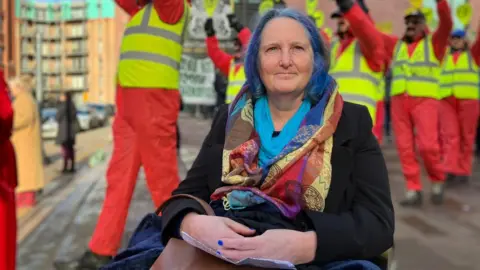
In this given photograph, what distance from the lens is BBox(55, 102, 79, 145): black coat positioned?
937 centimetres

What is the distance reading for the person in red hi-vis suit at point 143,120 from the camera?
3002mm

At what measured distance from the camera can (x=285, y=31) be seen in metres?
1.67

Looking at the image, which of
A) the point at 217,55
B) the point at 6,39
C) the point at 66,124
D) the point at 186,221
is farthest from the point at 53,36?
the point at 186,221

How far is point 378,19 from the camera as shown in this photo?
463 centimetres

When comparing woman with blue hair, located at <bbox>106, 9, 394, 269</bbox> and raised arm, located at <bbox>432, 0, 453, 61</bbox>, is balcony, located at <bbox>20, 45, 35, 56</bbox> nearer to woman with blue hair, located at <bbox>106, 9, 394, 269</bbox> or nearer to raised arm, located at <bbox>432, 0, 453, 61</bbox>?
raised arm, located at <bbox>432, 0, 453, 61</bbox>

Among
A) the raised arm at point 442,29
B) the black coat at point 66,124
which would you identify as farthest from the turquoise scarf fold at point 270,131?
the black coat at point 66,124

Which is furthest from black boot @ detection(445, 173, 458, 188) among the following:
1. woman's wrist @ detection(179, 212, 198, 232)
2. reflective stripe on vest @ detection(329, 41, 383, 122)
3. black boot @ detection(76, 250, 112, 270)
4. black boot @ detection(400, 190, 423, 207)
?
woman's wrist @ detection(179, 212, 198, 232)

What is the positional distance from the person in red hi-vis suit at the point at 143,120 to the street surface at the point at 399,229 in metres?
0.50

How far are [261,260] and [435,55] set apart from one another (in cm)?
408

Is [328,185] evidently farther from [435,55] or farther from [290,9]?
[435,55]

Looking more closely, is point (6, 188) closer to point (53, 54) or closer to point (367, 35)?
point (367, 35)

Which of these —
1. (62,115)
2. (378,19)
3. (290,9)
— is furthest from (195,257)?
(62,115)

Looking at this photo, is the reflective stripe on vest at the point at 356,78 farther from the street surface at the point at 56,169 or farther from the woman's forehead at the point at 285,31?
the street surface at the point at 56,169

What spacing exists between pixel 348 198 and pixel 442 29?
3.51 meters
